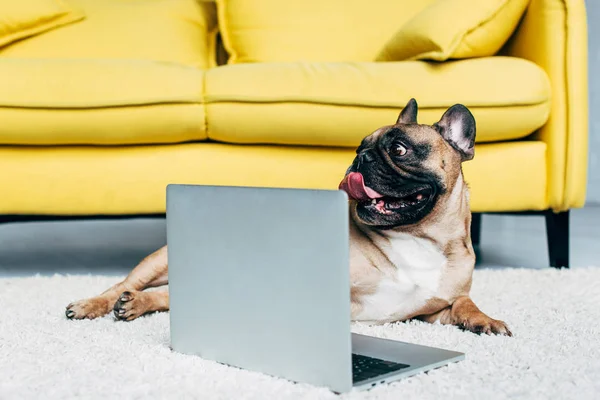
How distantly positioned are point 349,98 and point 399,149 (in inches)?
20.9

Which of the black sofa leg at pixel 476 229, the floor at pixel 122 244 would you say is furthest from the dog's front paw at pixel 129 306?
the black sofa leg at pixel 476 229

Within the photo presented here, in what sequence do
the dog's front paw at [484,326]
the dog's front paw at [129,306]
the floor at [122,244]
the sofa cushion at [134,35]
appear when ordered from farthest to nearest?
the sofa cushion at [134,35], the floor at [122,244], the dog's front paw at [129,306], the dog's front paw at [484,326]

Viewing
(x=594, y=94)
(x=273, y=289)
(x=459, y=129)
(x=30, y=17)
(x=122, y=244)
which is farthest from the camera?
(x=594, y=94)

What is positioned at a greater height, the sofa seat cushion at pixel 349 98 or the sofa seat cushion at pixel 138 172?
the sofa seat cushion at pixel 349 98

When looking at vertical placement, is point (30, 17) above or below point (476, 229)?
above

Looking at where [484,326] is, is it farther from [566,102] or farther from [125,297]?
[566,102]

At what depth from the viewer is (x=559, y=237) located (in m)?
1.90

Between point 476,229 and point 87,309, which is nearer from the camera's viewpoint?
point 87,309

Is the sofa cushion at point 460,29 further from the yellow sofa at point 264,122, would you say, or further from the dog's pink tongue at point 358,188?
the dog's pink tongue at point 358,188

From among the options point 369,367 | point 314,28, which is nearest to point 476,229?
point 314,28

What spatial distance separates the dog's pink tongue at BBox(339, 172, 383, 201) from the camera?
3.85 feet

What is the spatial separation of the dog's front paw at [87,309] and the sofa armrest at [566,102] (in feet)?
3.64

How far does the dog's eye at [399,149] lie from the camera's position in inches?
47.0

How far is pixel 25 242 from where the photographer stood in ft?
8.90
